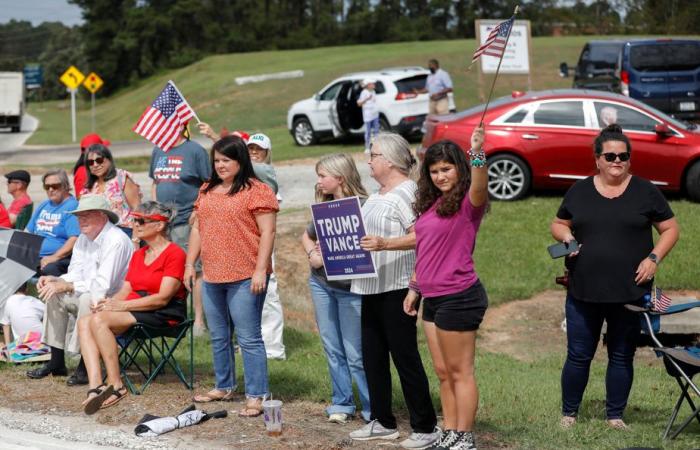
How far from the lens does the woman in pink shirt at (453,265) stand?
5855mm

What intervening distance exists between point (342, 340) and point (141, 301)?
5.39 feet

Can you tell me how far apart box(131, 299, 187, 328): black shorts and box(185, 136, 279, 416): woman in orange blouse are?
2.06 ft

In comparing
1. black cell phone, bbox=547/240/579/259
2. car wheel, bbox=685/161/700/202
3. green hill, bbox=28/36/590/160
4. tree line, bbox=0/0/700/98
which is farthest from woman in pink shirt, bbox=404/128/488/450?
tree line, bbox=0/0/700/98

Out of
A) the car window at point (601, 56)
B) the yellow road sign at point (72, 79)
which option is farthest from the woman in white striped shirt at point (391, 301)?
the yellow road sign at point (72, 79)

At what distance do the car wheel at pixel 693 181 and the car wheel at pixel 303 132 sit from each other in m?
12.8

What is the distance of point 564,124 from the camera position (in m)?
15.5

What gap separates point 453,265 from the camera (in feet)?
19.3

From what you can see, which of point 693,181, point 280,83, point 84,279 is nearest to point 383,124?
point 693,181

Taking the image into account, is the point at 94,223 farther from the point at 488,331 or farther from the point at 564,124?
the point at 564,124

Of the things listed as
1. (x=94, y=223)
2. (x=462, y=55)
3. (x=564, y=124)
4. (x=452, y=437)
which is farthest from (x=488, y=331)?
(x=462, y=55)

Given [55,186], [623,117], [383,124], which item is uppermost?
[623,117]

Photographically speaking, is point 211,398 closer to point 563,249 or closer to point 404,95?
point 563,249

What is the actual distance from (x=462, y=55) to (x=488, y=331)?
41.0 metres

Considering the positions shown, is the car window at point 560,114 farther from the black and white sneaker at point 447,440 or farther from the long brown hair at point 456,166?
the black and white sneaker at point 447,440
